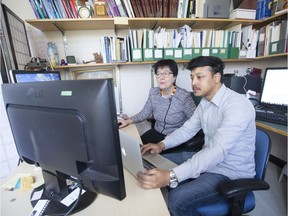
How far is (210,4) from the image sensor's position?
1.87 m

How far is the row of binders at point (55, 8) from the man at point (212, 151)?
4.65ft

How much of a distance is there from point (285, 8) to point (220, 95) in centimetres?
153

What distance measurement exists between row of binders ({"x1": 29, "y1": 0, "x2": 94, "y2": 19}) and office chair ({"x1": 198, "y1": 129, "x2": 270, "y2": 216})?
1.98 m

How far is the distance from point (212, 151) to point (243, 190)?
0.22 meters

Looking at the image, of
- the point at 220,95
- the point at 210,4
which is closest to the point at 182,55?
the point at 210,4

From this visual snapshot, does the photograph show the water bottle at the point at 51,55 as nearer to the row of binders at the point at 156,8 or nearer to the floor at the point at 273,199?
the row of binders at the point at 156,8

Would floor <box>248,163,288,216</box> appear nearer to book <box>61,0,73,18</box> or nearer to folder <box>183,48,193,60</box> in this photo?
folder <box>183,48,193,60</box>

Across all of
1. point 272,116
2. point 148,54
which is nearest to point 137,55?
point 148,54

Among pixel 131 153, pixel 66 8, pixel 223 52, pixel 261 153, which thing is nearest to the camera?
pixel 131 153

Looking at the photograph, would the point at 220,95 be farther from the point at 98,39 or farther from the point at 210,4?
the point at 98,39

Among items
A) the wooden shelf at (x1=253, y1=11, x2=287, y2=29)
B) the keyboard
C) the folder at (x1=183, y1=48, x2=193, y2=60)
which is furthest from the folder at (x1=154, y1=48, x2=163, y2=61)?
the wooden shelf at (x1=253, y1=11, x2=287, y2=29)

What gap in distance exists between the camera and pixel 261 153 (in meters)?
0.99

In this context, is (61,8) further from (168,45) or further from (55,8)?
(168,45)

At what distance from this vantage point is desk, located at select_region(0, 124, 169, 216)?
595 millimetres
